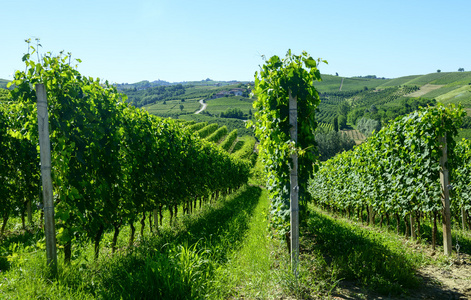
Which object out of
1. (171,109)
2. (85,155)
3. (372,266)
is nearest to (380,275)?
(372,266)

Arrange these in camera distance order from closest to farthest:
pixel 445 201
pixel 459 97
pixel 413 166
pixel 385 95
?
1. pixel 445 201
2. pixel 413 166
3. pixel 459 97
4. pixel 385 95

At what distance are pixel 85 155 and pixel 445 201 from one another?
6792 mm

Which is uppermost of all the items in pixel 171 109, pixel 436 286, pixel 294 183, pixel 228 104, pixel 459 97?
pixel 228 104

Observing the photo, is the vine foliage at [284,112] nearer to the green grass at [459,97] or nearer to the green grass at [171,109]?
the green grass at [459,97]

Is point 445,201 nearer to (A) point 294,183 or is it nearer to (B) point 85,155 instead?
(A) point 294,183

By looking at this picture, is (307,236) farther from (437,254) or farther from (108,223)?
(108,223)

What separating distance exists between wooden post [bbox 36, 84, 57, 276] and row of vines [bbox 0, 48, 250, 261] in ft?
0.38

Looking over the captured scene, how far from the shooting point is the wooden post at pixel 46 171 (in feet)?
12.5

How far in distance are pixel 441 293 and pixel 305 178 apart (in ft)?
8.05

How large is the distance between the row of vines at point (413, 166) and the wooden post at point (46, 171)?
4.03 m

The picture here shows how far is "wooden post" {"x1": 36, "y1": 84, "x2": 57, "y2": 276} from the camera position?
3.79 metres

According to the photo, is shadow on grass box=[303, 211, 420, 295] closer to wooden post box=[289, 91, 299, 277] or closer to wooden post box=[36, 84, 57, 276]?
wooden post box=[289, 91, 299, 277]

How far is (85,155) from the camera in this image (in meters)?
4.64

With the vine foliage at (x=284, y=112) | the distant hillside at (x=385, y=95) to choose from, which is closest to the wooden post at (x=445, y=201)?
the vine foliage at (x=284, y=112)
